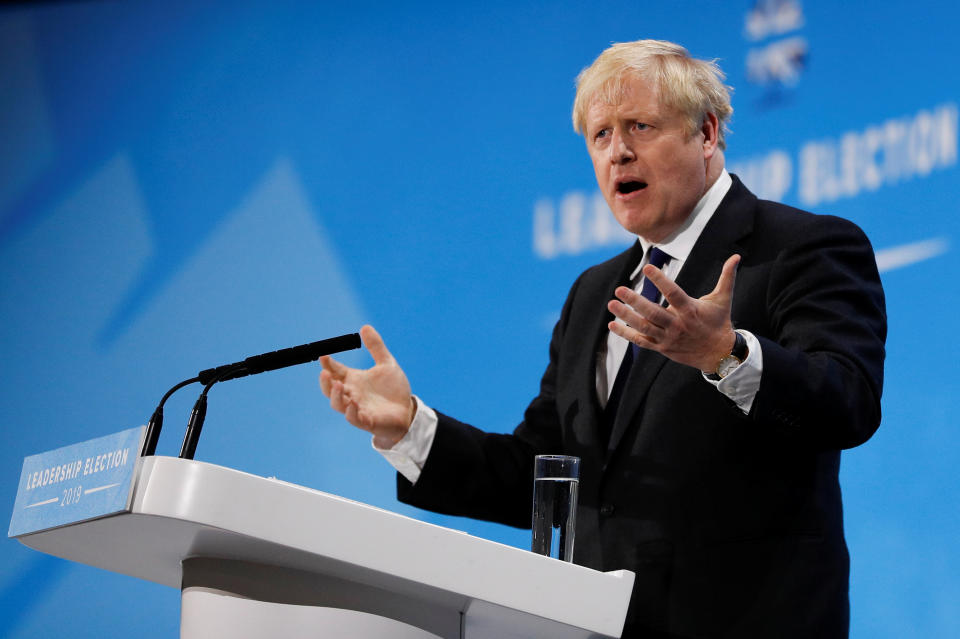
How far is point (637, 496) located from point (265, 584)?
730 millimetres

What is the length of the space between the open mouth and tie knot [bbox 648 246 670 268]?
0.12 m

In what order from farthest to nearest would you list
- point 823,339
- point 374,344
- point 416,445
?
point 416,445
point 374,344
point 823,339

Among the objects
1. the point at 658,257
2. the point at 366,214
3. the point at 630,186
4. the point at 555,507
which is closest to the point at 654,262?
the point at 658,257

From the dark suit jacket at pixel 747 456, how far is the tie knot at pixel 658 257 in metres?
0.12

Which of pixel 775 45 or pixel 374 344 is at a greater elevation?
pixel 775 45

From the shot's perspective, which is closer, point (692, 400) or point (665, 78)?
point (692, 400)

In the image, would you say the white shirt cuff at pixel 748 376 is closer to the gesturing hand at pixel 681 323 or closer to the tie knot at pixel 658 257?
the gesturing hand at pixel 681 323

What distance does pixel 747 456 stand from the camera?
62.7 inches

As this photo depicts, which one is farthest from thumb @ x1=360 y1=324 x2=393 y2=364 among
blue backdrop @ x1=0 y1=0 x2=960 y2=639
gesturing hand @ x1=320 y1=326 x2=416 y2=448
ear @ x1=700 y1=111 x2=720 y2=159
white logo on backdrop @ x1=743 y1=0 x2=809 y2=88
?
white logo on backdrop @ x1=743 y1=0 x2=809 y2=88

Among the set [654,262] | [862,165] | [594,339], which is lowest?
[594,339]

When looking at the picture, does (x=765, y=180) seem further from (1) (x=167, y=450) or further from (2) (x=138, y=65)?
(2) (x=138, y=65)

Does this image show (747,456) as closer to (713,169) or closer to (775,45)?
(713,169)

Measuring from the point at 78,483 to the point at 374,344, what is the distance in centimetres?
63

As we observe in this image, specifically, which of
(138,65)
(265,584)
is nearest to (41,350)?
(138,65)
